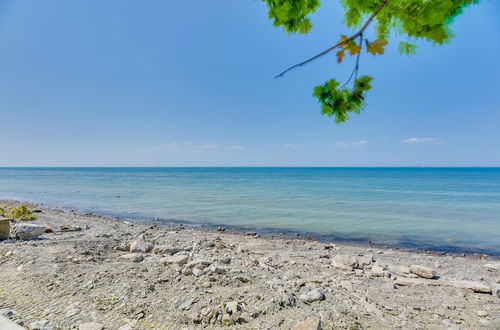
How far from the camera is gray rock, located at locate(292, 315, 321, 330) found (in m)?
3.15

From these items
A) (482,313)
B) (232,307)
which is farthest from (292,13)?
(482,313)

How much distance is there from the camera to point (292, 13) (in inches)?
98.5

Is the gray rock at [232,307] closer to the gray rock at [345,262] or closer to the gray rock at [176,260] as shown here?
the gray rock at [176,260]

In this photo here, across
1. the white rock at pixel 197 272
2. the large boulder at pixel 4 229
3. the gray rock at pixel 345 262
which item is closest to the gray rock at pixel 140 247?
the white rock at pixel 197 272

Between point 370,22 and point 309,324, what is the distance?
331 centimetres

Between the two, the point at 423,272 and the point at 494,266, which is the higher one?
the point at 423,272

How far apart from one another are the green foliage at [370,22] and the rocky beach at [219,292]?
2674mm

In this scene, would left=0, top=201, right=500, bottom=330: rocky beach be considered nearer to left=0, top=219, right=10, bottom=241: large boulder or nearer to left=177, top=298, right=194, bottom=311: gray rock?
left=177, top=298, right=194, bottom=311: gray rock

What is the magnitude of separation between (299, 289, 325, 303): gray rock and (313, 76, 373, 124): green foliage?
296 centimetres

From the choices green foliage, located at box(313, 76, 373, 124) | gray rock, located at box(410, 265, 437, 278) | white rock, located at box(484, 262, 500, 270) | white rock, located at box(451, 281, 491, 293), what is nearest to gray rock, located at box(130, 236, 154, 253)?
green foliage, located at box(313, 76, 373, 124)

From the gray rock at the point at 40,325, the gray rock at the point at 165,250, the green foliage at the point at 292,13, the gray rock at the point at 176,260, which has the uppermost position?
the green foliage at the point at 292,13

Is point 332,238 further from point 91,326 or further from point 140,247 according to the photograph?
point 91,326

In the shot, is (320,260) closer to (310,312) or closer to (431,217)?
(310,312)

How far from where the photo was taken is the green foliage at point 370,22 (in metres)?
1.88
